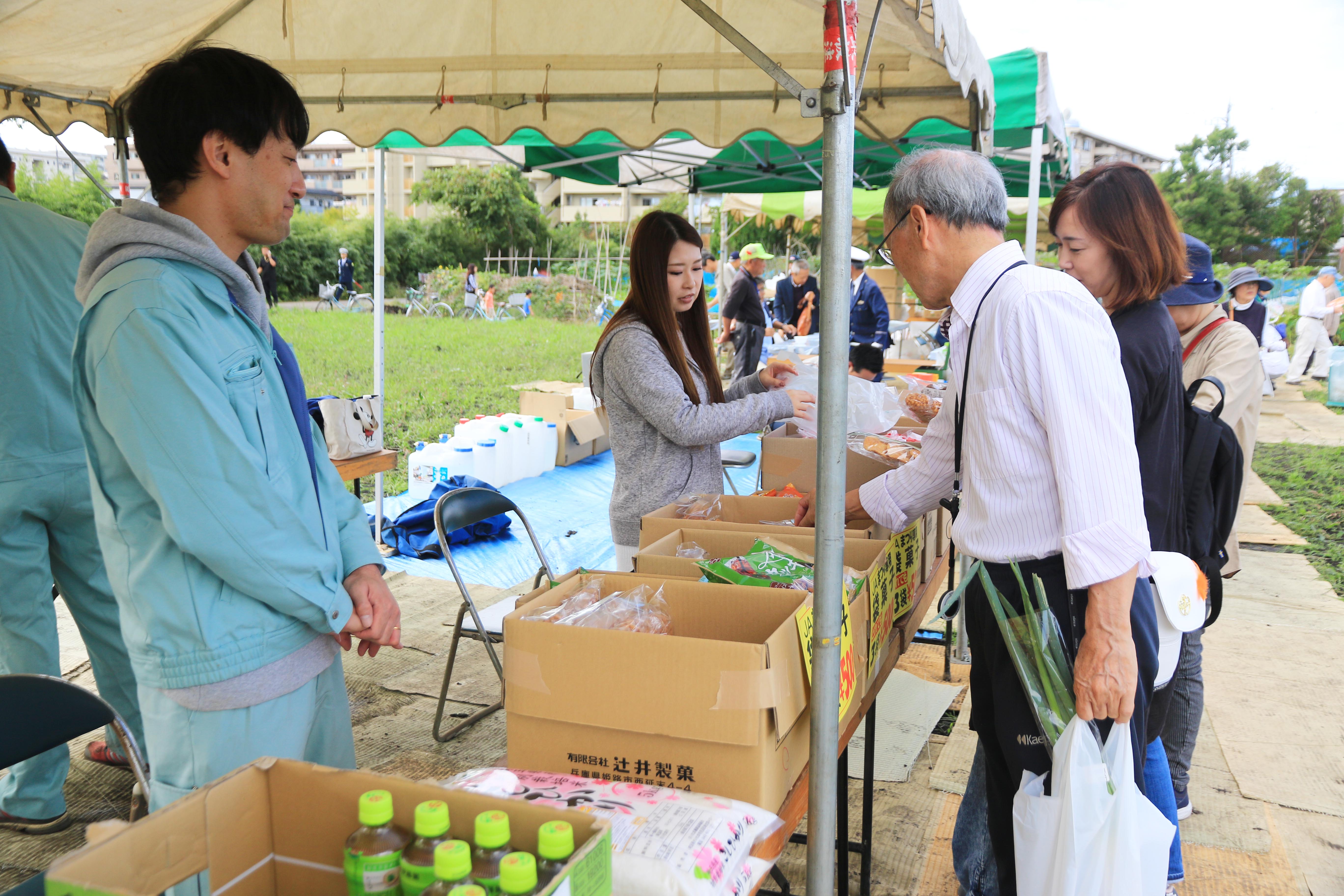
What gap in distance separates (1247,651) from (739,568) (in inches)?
140

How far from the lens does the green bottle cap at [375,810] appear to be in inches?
33.4

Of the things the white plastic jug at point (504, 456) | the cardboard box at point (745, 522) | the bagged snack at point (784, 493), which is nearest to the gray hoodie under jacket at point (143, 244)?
the cardboard box at point (745, 522)

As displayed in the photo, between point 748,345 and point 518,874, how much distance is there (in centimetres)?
906

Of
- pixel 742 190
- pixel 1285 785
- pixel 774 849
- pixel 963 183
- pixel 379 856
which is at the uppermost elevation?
pixel 742 190

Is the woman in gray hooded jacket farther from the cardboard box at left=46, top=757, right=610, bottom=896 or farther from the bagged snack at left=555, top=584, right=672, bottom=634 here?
the cardboard box at left=46, top=757, right=610, bottom=896

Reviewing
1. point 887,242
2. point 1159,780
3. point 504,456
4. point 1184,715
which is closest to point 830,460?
point 887,242

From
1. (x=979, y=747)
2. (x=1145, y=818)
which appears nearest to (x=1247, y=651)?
(x=979, y=747)

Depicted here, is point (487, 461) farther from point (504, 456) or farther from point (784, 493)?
point (784, 493)

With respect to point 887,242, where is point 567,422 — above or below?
below

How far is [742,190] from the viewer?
322 inches

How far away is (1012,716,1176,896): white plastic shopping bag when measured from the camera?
4.66 feet

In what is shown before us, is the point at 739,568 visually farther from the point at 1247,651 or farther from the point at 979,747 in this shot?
the point at 1247,651

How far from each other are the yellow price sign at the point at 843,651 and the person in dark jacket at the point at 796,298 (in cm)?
928

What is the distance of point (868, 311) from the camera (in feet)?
26.5
